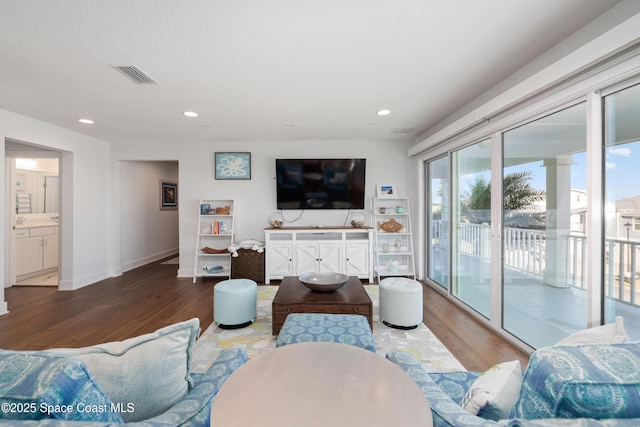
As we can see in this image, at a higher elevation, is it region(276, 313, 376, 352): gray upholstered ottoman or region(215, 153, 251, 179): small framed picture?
region(215, 153, 251, 179): small framed picture

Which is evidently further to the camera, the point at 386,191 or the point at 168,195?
the point at 168,195

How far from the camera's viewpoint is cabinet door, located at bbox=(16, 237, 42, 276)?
461 centimetres

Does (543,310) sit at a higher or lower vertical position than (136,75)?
lower

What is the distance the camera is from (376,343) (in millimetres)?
2551

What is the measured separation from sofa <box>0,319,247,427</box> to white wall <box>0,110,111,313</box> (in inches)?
176

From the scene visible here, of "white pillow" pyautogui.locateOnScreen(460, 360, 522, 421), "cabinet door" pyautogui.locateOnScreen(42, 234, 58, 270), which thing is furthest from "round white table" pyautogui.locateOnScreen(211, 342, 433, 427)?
"cabinet door" pyautogui.locateOnScreen(42, 234, 58, 270)

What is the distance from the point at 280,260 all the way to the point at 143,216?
364 centimetres

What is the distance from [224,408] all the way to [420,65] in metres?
2.63

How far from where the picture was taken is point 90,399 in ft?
2.24

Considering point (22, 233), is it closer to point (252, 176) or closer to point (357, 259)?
point (252, 176)

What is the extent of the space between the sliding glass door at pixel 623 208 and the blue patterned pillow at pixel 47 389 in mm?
2626

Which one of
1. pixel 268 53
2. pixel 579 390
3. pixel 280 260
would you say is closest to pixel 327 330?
pixel 579 390

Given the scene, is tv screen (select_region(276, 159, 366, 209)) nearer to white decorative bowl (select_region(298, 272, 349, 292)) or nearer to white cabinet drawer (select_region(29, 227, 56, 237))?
white decorative bowl (select_region(298, 272, 349, 292))

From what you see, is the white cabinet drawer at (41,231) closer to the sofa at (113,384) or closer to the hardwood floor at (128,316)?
A: the hardwood floor at (128,316)
